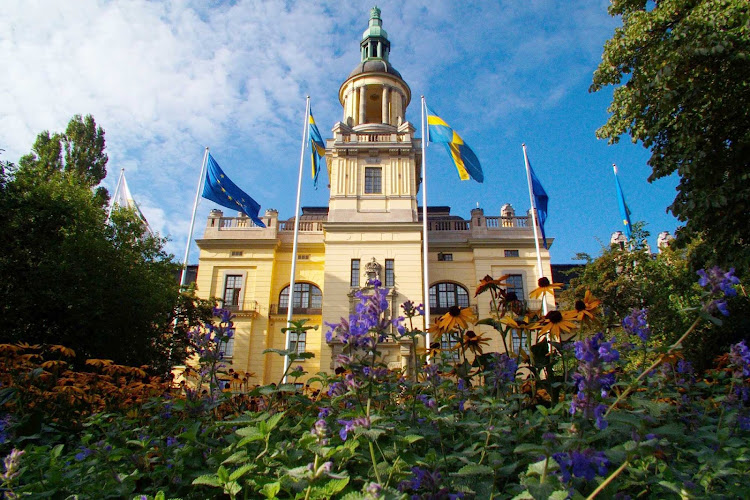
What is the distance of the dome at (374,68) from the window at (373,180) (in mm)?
9752

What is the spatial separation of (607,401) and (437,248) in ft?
96.9

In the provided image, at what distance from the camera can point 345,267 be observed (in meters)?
30.5

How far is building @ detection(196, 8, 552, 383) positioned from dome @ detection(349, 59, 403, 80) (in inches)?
227

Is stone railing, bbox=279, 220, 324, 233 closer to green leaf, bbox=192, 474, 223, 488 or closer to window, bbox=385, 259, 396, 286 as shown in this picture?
window, bbox=385, 259, 396, 286

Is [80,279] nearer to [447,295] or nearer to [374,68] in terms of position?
[447,295]

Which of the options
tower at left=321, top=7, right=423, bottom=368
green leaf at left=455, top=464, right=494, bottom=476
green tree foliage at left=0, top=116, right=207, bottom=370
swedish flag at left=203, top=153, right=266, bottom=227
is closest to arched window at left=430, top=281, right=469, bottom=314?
tower at left=321, top=7, right=423, bottom=368

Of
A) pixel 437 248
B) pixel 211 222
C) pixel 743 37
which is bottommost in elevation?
pixel 743 37

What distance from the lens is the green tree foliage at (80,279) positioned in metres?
14.7

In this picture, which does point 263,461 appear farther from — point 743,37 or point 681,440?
point 743,37

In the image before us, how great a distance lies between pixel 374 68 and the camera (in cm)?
3869

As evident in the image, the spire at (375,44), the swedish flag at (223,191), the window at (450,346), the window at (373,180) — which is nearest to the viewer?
the window at (450,346)

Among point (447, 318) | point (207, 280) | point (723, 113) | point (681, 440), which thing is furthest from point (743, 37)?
point (207, 280)

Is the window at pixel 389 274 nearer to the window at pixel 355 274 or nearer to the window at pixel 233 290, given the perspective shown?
the window at pixel 355 274

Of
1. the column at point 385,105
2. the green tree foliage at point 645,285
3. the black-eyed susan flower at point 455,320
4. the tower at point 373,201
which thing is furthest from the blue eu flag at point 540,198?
the black-eyed susan flower at point 455,320
